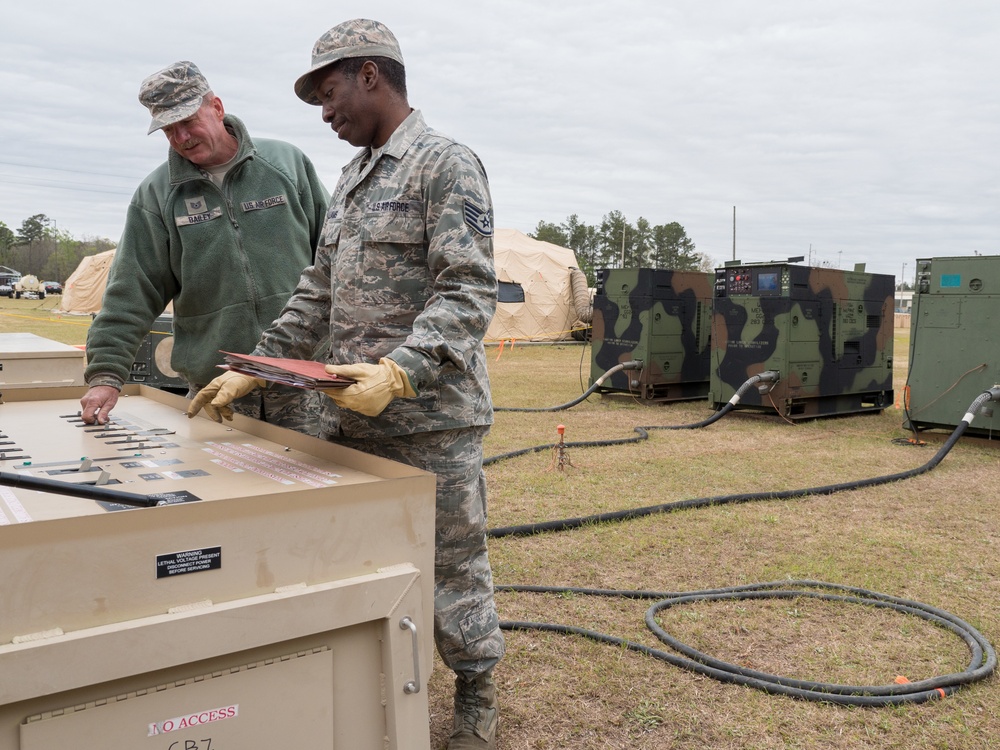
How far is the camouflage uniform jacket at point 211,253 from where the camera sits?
10.1ft

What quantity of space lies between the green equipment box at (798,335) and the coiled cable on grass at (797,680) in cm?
558

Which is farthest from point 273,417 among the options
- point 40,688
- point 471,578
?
point 40,688

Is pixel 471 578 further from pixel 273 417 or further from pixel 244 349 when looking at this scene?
pixel 244 349

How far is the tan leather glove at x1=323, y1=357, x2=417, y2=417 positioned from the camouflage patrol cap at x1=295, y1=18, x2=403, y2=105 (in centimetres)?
81

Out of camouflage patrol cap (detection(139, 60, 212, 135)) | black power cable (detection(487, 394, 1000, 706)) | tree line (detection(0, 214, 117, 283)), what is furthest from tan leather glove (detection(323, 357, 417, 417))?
tree line (detection(0, 214, 117, 283))

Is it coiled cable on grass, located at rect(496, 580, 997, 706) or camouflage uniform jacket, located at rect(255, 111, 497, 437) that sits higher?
camouflage uniform jacket, located at rect(255, 111, 497, 437)

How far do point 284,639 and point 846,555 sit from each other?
3.81 meters

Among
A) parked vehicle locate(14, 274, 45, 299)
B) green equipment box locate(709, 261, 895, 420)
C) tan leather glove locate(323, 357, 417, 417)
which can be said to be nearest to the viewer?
tan leather glove locate(323, 357, 417, 417)

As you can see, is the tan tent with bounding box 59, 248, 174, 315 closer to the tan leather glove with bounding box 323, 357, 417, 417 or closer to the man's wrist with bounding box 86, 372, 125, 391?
the man's wrist with bounding box 86, 372, 125, 391

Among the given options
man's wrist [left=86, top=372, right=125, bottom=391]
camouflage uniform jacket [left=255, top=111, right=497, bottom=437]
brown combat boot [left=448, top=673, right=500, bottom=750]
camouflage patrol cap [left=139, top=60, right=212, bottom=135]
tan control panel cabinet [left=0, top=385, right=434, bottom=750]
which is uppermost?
camouflage patrol cap [left=139, top=60, right=212, bottom=135]

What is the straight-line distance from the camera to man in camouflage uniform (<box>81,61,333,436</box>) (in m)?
3.02

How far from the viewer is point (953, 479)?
6.73 meters

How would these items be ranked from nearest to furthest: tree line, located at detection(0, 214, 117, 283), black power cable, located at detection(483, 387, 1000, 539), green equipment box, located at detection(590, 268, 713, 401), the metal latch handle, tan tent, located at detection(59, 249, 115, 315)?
the metal latch handle
black power cable, located at detection(483, 387, 1000, 539)
green equipment box, located at detection(590, 268, 713, 401)
tan tent, located at detection(59, 249, 115, 315)
tree line, located at detection(0, 214, 117, 283)

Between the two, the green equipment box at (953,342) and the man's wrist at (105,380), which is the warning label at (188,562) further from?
the green equipment box at (953,342)
